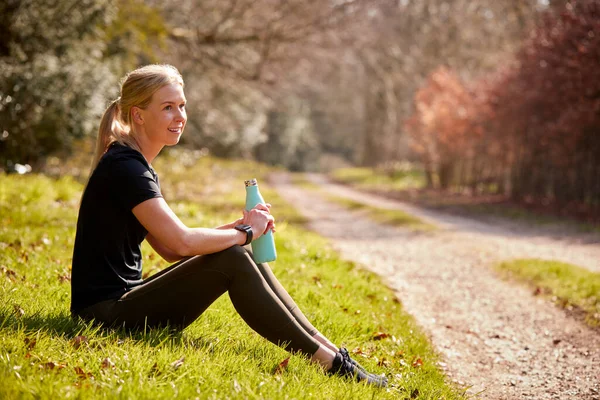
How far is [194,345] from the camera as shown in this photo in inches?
123

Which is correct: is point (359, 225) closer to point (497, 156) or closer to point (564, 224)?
point (564, 224)

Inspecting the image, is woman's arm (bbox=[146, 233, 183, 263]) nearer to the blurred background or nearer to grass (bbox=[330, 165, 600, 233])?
the blurred background

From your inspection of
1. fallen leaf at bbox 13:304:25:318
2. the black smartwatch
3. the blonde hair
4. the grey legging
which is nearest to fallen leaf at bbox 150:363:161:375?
the grey legging

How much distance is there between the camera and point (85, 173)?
41.0 ft

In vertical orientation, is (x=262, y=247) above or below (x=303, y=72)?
below

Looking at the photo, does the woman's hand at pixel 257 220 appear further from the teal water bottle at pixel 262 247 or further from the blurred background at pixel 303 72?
the blurred background at pixel 303 72

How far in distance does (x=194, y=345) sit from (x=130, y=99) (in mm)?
1479

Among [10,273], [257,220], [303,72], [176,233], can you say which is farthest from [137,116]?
[303,72]

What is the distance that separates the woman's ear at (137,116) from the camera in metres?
3.15

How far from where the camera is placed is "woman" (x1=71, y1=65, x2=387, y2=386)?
2.90 meters

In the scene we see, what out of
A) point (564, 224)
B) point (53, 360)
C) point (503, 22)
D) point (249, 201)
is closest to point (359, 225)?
point (564, 224)

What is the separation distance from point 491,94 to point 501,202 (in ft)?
10.7

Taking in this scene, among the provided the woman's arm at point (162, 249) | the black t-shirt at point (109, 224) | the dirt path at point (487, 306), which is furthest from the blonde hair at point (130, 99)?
the dirt path at point (487, 306)

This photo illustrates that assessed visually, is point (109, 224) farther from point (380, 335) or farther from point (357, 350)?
point (380, 335)
